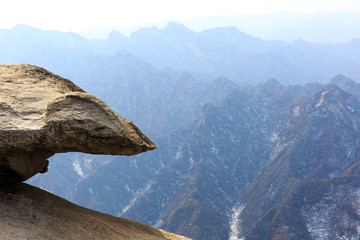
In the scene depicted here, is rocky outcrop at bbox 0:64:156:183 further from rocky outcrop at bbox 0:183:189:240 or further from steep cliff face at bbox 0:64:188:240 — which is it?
rocky outcrop at bbox 0:183:189:240

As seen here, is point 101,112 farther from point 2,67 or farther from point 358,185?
point 358,185

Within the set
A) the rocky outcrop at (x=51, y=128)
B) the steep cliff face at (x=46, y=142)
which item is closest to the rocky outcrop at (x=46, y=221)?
the steep cliff face at (x=46, y=142)

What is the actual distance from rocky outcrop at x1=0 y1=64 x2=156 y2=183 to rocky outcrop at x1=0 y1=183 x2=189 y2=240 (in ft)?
3.71

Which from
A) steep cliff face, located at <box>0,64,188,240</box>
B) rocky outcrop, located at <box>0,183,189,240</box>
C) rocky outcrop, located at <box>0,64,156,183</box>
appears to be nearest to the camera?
rocky outcrop, located at <box>0,183,189,240</box>

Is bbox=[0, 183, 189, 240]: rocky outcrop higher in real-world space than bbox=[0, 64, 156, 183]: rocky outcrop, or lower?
lower

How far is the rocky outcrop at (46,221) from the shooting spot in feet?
39.4

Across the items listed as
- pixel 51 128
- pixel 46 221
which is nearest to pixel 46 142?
pixel 51 128

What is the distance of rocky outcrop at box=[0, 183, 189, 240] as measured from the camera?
1201 centimetres

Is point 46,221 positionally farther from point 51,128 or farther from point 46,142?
point 51,128

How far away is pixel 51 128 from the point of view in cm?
1264

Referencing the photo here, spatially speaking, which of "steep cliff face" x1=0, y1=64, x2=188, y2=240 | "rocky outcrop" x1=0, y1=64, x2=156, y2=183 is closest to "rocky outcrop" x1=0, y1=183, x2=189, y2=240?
"steep cliff face" x1=0, y1=64, x2=188, y2=240

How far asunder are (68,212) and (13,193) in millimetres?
2646

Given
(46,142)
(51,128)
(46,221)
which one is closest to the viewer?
(51,128)

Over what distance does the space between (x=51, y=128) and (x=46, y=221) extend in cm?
407
